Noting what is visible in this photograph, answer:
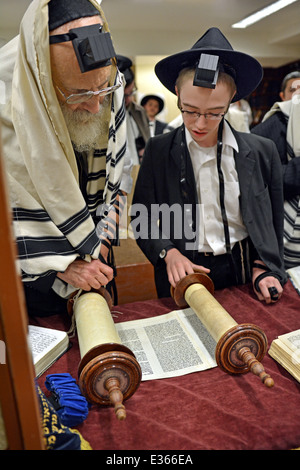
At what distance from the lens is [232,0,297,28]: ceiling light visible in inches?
268

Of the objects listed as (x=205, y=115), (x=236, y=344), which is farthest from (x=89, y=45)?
(x=236, y=344)

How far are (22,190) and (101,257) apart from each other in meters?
0.42

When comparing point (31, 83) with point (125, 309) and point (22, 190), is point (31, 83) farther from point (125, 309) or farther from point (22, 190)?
point (125, 309)

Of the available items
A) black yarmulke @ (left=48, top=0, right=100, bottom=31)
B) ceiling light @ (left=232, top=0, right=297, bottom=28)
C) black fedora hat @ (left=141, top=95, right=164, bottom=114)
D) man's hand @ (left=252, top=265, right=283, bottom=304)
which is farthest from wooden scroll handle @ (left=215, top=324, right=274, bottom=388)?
ceiling light @ (left=232, top=0, right=297, bottom=28)

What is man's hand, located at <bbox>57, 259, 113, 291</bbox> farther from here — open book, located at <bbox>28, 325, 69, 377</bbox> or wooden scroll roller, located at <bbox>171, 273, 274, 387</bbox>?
wooden scroll roller, located at <bbox>171, 273, 274, 387</bbox>

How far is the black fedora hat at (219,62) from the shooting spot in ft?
4.58

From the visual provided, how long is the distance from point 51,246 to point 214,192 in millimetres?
736

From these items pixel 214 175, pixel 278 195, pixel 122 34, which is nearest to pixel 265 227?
pixel 278 195

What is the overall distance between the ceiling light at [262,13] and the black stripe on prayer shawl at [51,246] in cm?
707

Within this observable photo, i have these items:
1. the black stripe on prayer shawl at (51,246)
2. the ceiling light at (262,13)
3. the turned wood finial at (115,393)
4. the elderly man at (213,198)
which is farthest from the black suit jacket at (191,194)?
the ceiling light at (262,13)

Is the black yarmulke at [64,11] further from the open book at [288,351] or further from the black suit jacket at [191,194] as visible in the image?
the open book at [288,351]

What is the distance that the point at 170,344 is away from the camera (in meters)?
1.26

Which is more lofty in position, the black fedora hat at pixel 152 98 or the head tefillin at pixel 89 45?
the head tefillin at pixel 89 45

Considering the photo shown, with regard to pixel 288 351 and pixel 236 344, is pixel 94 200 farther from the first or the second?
pixel 288 351
